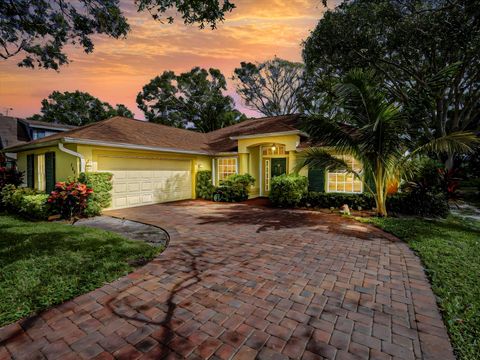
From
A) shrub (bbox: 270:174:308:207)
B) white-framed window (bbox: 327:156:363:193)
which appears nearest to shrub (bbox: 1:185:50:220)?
shrub (bbox: 270:174:308:207)

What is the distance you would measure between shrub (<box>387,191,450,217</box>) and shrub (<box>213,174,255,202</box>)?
22.2 feet

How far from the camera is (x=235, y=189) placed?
12828 mm

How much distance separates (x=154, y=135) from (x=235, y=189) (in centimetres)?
565

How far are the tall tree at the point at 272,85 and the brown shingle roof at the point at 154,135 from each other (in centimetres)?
1232

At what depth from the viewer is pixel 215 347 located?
2338mm

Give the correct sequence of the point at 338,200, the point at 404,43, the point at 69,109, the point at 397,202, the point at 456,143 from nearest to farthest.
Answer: the point at 456,143
the point at 397,202
the point at 338,200
the point at 404,43
the point at 69,109

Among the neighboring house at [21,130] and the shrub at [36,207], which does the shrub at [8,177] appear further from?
the neighboring house at [21,130]

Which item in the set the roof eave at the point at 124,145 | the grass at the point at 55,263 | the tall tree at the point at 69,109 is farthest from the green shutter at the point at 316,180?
the tall tree at the point at 69,109

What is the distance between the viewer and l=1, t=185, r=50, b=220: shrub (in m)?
8.28

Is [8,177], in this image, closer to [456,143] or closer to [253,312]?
[253,312]

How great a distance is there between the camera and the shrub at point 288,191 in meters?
10.7

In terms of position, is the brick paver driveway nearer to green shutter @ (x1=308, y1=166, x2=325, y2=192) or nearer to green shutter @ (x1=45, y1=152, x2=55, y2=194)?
green shutter @ (x1=308, y1=166, x2=325, y2=192)

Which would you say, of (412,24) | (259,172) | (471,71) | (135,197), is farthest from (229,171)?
(471,71)

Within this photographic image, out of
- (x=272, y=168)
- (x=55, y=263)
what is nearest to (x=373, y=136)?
(x=272, y=168)
